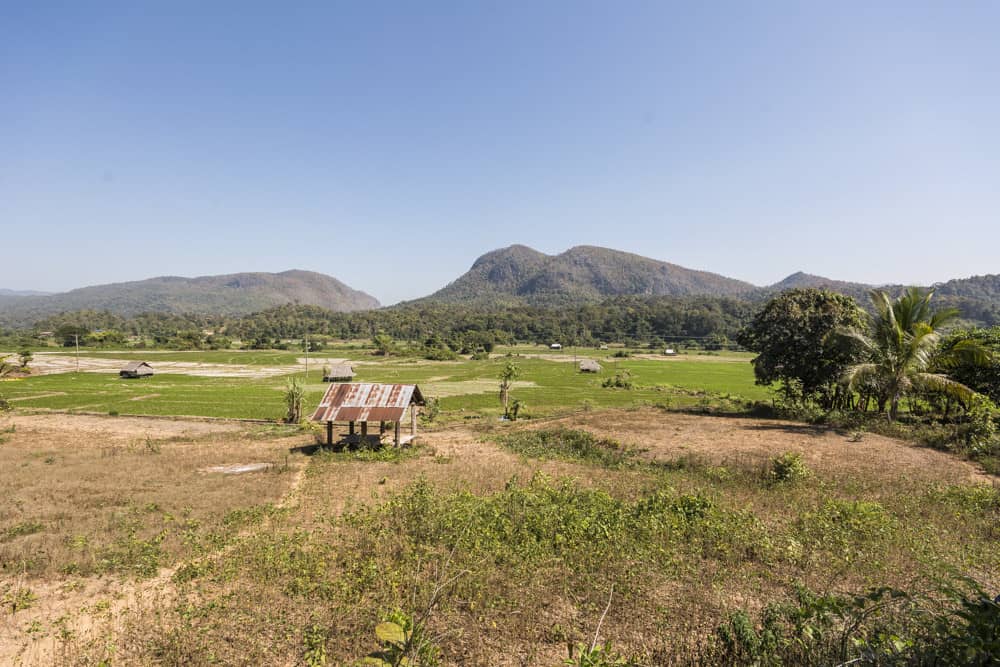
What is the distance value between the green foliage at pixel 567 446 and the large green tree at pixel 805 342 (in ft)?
45.2

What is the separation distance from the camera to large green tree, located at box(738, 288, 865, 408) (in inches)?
1053

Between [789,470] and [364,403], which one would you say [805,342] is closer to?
[789,470]

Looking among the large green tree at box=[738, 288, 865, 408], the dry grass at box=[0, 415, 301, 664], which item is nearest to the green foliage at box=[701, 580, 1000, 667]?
the dry grass at box=[0, 415, 301, 664]

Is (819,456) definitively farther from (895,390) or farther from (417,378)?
(417,378)

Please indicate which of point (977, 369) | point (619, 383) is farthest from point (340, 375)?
point (977, 369)

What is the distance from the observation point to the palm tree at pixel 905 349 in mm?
20812

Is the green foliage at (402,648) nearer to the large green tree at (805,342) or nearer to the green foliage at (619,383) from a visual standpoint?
the large green tree at (805,342)

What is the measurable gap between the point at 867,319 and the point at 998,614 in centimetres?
2747

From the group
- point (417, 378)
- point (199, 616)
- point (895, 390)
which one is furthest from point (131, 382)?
point (895, 390)

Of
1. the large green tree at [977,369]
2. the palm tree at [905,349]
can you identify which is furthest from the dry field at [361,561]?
the large green tree at [977,369]

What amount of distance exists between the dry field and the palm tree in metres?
4.71

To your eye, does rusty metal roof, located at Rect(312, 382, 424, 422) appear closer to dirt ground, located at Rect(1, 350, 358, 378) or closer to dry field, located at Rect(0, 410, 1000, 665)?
dry field, located at Rect(0, 410, 1000, 665)

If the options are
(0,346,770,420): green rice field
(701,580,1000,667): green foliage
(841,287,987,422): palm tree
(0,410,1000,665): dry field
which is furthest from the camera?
(0,346,770,420): green rice field

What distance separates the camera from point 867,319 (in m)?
25.5
